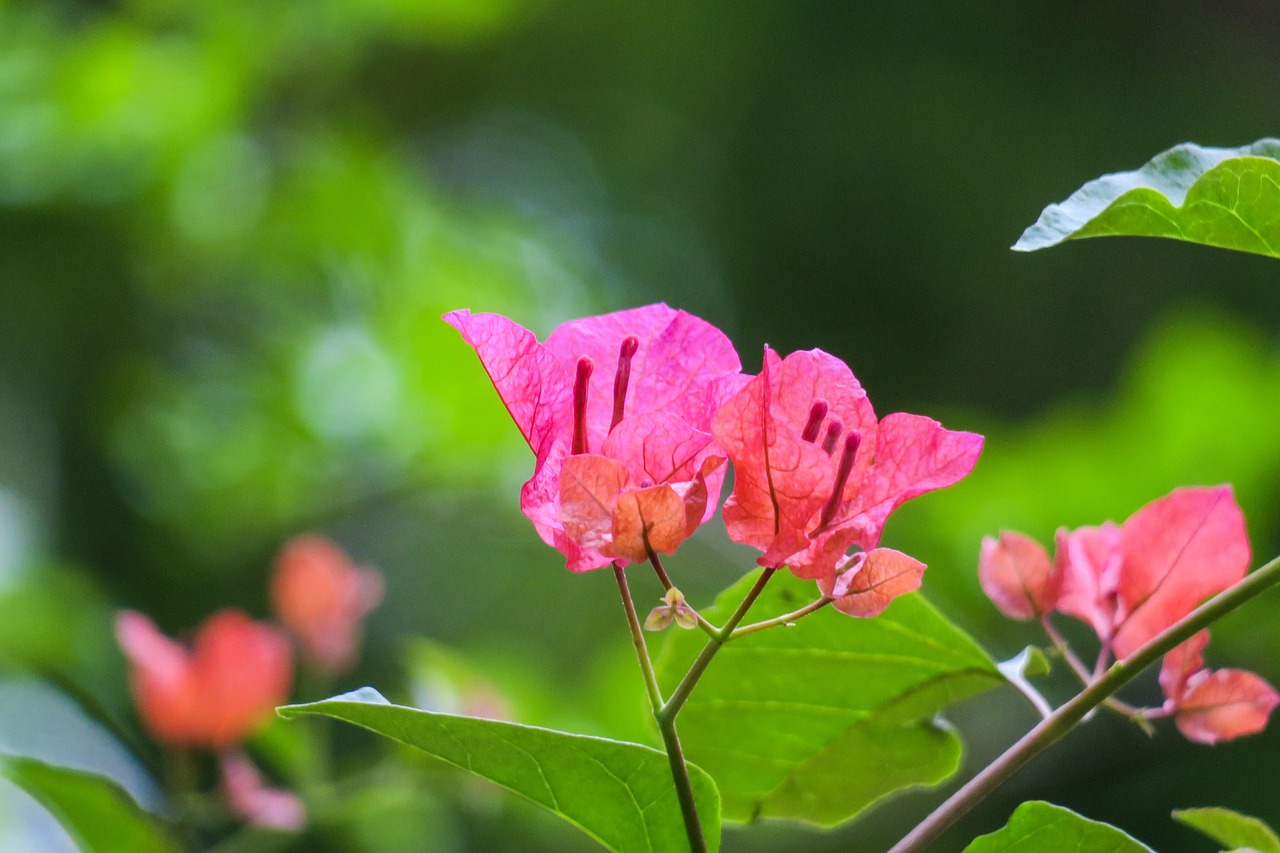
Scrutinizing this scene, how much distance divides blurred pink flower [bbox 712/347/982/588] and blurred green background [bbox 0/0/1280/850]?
46cm

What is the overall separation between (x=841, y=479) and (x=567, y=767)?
0.31 ft

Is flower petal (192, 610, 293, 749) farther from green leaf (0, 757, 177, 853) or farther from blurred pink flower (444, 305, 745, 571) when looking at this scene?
blurred pink flower (444, 305, 745, 571)

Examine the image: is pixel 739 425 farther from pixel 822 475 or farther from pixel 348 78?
pixel 348 78

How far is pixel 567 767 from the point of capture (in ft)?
0.90

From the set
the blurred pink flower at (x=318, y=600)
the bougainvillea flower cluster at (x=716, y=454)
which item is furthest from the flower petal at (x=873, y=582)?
the blurred pink flower at (x=318, y=600)

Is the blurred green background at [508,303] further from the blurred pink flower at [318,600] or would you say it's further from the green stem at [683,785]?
the green stem at [683,785]

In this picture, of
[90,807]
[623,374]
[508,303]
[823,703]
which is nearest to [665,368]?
[623,374]

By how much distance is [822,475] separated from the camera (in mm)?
272

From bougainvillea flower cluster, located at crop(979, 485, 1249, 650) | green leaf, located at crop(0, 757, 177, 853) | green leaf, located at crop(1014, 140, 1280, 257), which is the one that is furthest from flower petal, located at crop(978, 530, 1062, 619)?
green leaf, located at crop(0, 757, 177, 853)

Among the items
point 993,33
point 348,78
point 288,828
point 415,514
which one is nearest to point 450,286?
point 415,514

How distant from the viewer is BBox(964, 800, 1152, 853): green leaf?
280mm

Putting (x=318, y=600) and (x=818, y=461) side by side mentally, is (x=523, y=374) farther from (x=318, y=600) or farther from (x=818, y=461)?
(x=318, y=600)

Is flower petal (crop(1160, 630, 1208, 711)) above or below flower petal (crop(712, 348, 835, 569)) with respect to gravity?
below

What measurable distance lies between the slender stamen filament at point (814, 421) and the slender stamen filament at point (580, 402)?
0.05 metres
